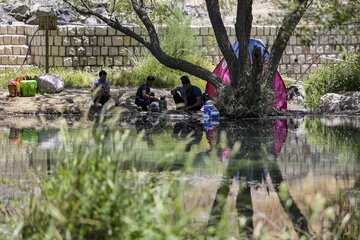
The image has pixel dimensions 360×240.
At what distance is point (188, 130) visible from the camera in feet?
40.3

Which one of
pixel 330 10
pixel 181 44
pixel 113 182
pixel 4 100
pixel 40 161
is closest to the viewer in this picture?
pixel 113 182

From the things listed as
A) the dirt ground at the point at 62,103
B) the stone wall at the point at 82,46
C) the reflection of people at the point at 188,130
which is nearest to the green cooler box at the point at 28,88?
the dirt ground at the point at 62,103

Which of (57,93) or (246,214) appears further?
(57,93)

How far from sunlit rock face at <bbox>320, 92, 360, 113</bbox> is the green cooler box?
7609 mm

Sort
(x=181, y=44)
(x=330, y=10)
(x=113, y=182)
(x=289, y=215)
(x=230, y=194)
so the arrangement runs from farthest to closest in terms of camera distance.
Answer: (x=181, y=44) < (x=230, y=194) < (x=330, y=10) < (x=289, y=215) < (x=113, y=182)

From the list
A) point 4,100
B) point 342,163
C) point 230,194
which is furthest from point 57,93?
point 230,194

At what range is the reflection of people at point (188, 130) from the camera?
→ 11.0 meters

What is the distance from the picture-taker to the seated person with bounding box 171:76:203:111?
48.4ft

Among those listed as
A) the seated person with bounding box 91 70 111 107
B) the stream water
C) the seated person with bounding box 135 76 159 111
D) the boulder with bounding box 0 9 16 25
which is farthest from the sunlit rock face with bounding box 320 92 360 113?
the boulder with bounding box 0 9 16 25

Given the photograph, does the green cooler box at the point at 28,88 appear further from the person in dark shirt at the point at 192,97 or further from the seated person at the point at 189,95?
the person in dark shirt at the point at 192,97

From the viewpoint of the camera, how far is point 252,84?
14.1 m

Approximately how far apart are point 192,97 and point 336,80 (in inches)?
175

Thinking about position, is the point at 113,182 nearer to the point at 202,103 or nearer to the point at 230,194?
the point at 230,194

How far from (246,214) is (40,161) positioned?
360cm
